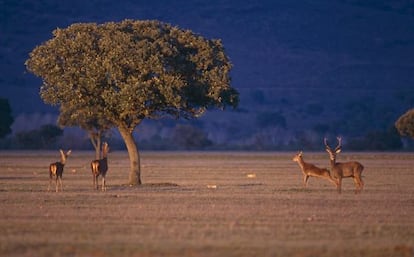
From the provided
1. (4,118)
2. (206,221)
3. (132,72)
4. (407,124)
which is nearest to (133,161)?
(132,72)

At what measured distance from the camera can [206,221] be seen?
93.9ft

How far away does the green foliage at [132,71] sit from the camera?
A: 1714 inches

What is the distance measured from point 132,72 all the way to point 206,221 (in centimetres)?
1648

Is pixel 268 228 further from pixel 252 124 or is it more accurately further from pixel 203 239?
pixel 252 124

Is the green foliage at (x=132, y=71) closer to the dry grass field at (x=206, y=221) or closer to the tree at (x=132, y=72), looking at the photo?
the tree at (x=132, y=72)

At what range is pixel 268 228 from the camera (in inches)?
1057

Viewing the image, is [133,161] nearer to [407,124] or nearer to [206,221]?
[206,221]

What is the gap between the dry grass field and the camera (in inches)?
902

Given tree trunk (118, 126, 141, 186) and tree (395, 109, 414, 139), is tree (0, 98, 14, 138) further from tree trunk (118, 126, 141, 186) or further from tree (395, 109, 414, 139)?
tree trunk (118, 126, 141, 186)

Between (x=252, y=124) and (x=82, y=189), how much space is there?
143 m

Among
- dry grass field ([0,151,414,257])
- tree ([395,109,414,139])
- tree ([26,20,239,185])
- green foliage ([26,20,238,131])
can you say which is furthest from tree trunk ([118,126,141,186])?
tree ([395,109,414,139])

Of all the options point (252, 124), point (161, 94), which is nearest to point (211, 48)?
point (161, 94)

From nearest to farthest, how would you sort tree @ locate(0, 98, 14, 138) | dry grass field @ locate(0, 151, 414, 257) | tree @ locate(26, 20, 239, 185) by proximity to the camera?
1. dry grass field @ locate(0, 151, 414, 257)
2. tree @ locate(26, 20, 239, 185)
3. tree @ locate(0, 98, 14, 138)

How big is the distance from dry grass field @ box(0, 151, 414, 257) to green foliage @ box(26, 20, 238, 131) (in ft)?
10.8
